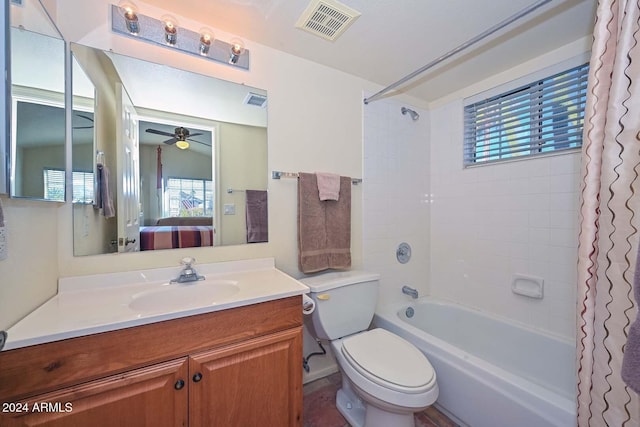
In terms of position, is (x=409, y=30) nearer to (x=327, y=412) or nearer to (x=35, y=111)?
(x=35, y=111)

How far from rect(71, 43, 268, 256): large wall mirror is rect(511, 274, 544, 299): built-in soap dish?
69.6 inches

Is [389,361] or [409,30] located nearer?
[389,361]

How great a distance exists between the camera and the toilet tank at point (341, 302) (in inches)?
57.4

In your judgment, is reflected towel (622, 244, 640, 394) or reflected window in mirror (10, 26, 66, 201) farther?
reflected window in mirror (10, 26, 66, 201)

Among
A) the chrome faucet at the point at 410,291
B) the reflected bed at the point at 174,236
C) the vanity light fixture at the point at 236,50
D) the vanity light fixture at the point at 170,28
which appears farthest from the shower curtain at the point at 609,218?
the vanity light fixture at the point at 170,28

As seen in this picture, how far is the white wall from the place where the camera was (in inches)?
77.9

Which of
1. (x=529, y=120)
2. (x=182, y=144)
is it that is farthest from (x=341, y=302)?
(x=529, y=120)

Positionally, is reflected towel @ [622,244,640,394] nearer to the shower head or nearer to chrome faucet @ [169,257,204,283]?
chrome faucet @ [169,257,204,283]

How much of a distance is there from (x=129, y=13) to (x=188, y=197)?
0.87 meters

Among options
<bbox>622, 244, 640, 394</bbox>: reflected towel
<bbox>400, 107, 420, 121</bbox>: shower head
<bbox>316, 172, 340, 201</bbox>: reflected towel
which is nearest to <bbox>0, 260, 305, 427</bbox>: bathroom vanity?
<bbox>316, 172, 340, 201</bbox>: reflected towel

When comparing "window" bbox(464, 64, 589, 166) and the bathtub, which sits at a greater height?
"window" bbox(464, 64, 589, 166)

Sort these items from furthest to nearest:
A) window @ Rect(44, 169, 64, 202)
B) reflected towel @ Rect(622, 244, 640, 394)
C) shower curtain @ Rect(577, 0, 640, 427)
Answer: window @ Rect(44, 169, 64, 202)
shower curtain @ Rect(577, 0, 640, 427)
reflected towel @ Rect(622, 244, 640, 394)

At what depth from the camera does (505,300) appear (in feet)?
6.06

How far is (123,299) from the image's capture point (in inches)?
40.2
